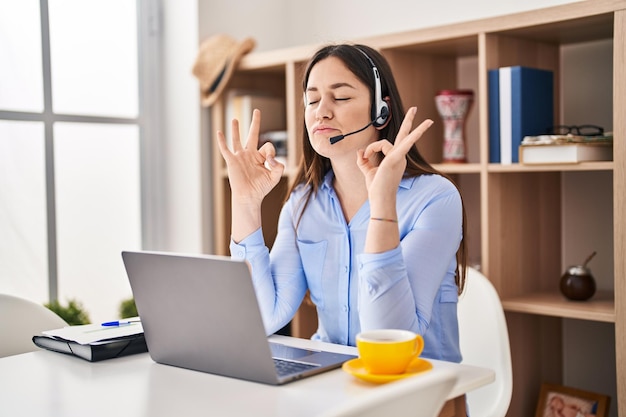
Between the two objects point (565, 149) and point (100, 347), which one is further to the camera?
point (565, 149)

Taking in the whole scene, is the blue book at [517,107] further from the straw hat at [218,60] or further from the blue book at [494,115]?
the straw hat at [218,60]

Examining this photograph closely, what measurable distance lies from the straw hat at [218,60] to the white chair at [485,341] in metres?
1.23

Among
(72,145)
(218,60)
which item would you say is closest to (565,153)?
(218,60)

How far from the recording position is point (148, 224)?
316 cm

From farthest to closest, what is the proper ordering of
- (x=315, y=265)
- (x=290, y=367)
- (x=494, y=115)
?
(x=494, y=115), (x=315, y=265), (x=290, y=367)

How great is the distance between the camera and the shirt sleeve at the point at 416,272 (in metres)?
1.52

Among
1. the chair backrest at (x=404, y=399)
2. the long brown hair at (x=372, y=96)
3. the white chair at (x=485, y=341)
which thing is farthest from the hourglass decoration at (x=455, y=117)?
the chair backrest at (x=404, y=399)

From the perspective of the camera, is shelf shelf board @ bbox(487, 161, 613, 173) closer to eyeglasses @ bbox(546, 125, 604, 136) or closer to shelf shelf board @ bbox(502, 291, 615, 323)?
eyeglasses @ bbox(546, 125, 604, 136)

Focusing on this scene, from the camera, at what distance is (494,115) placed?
7.88ft

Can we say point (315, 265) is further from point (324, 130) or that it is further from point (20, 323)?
point (20, 323)

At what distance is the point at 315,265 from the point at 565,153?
835mm

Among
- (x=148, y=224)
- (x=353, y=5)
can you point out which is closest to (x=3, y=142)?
(x=148, y=224)

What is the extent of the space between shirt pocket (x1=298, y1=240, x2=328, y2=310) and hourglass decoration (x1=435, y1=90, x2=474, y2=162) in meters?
0.88

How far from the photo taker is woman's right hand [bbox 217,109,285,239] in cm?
179
